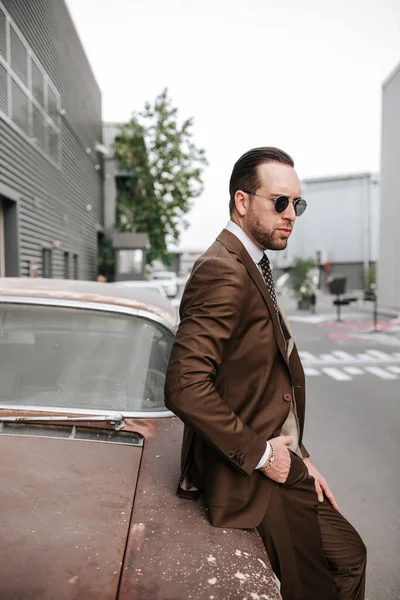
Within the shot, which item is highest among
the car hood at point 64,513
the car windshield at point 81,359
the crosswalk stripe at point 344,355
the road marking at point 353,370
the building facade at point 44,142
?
the building facade at point 44,142

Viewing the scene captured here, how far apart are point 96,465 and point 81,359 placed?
3.33 ft

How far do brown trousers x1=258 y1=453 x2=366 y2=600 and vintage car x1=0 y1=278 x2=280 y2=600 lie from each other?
16 centimetres

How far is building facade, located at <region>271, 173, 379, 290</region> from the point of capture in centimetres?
4641

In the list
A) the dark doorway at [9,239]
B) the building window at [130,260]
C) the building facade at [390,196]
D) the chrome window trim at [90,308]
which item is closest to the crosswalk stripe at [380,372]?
the chrome window trim at [90,308]

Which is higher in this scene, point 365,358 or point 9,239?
point 9,239

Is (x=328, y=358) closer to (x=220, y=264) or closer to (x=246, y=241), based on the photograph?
(x=246, y=241)

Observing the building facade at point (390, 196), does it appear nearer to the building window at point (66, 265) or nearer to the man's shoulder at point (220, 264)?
the building window at point (66, 265)

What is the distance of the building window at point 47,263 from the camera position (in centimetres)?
1666

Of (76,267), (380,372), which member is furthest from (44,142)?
(380,372)

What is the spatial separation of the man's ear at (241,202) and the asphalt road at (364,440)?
6.95 feet

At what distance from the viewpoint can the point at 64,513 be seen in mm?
1523

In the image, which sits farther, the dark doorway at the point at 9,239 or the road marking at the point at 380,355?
the dark doorway at the point at 9,239

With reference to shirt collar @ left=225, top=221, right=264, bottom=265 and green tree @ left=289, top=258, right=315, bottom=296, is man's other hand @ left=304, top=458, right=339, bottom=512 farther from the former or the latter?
green tree @ left=289, top=258, right=315, bottom=296

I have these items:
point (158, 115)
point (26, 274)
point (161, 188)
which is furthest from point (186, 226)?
→ point (26, 274)
